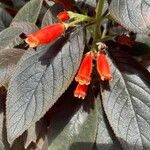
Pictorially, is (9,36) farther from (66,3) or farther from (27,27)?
(66,3)

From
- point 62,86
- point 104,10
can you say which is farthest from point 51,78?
point 104,10

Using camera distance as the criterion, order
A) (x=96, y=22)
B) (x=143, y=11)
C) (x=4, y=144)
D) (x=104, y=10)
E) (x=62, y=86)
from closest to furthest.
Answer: (x=143, y=11)
(x=62, y=86)
(x=96, y=22)
(x=104, y=10)
(x=4, y=144)

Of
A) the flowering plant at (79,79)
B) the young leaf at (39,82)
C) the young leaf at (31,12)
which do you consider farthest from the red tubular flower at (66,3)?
the young leaf at (39,82)

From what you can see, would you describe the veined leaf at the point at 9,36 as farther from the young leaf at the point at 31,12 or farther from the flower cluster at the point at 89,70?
the flower cluster at the point at 89,70

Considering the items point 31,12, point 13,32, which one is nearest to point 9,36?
point 13,32

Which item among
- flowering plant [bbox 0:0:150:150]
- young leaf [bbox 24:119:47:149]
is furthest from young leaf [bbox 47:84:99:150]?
young leaf [bbox 24:119:47:149]

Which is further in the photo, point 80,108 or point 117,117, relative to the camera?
point 80,108

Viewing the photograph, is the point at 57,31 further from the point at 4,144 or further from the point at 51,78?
the point at 4,144
